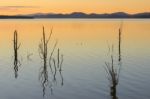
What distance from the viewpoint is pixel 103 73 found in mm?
25812

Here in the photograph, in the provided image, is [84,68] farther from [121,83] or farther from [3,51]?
[3,51]

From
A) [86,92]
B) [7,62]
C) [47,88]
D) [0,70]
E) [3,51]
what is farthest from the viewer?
[3,51]

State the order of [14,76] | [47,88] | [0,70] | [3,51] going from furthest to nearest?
1. [3,51]
2. [0,70]
3. [14,76]
4. [47,88]

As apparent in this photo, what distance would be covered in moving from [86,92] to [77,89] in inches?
38.2

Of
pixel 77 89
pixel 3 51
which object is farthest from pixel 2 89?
pixel 3 51

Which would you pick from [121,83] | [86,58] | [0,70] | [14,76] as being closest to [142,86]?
[121,83]

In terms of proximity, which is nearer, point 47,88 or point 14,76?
point 47,88

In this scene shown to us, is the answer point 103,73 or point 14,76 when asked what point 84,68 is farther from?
point 14,76

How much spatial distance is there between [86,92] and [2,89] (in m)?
4.49

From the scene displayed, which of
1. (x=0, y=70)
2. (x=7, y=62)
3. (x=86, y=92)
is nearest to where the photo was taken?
(x=86, y=92)

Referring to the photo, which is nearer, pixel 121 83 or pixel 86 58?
pixel 121 83

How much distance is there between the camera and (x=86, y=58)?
113 ft

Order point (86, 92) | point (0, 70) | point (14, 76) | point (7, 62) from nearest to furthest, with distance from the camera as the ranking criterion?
point (86, 92) < point (14, 76) < point (0, 70) < point (7, 62)

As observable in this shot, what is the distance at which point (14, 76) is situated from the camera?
82.5ft
